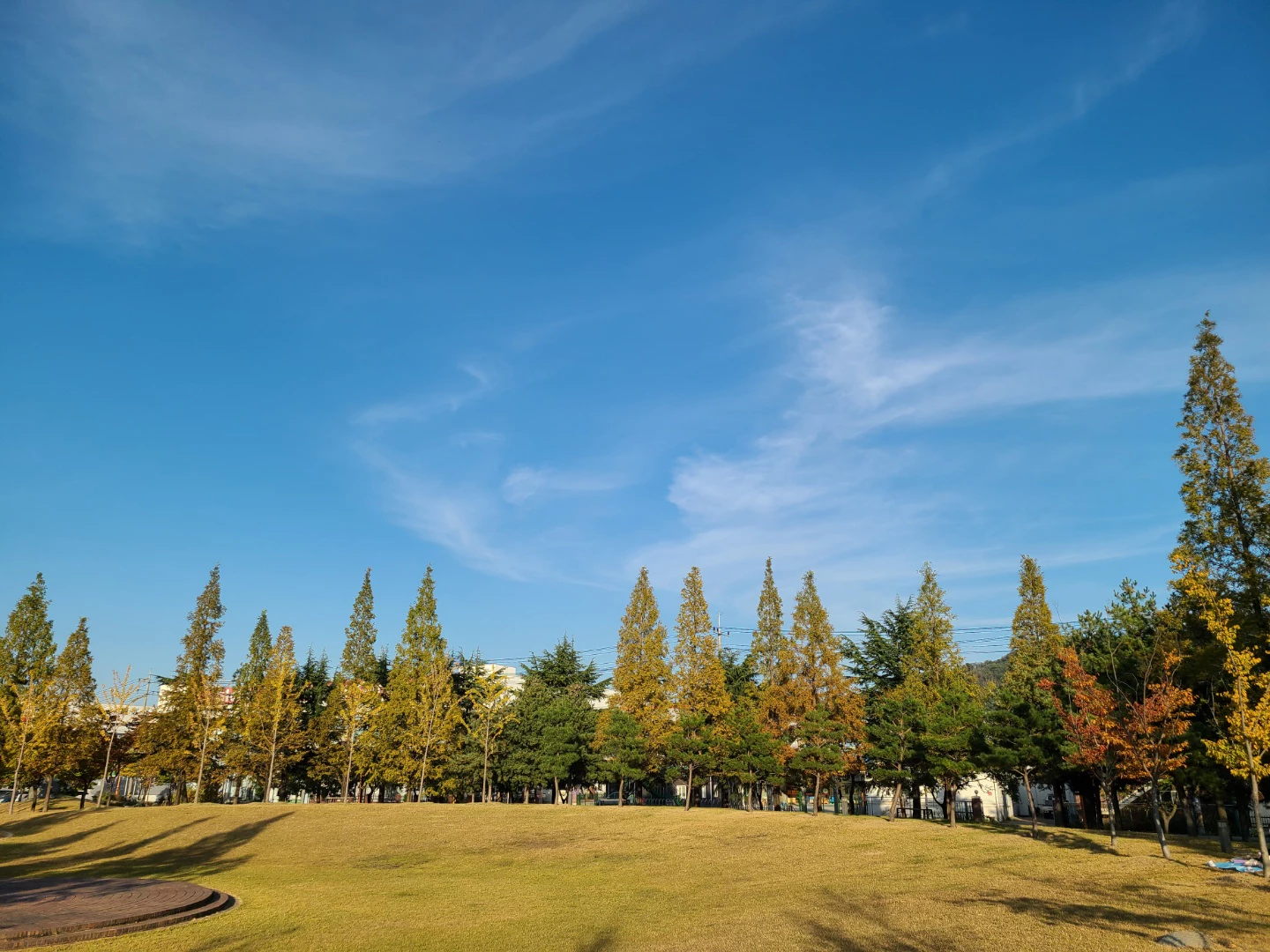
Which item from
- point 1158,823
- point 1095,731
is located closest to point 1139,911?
point 1158,823

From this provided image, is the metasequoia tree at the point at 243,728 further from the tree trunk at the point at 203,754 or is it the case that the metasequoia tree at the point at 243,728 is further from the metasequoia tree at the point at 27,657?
the metasequoia tree at the point at 27,657

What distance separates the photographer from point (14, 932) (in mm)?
16016

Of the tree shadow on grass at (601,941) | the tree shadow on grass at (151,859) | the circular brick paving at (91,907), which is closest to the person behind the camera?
the circular brick paving at (91,907)

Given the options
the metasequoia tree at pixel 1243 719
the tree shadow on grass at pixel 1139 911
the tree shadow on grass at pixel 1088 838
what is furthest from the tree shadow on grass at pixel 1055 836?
the tree shadow on grass at pixel 1139 911

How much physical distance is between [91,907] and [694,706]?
3727 centimetres

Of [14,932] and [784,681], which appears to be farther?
[784,681]

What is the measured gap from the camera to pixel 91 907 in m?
19.2

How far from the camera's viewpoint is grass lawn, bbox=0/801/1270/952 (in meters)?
17.2

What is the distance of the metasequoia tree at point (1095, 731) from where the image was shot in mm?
28234

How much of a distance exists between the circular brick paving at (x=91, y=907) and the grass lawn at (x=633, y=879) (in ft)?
2.48

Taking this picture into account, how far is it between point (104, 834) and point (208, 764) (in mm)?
19557

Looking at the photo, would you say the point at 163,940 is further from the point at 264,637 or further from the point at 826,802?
the point at 826,802

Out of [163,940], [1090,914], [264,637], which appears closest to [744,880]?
[1090,914]

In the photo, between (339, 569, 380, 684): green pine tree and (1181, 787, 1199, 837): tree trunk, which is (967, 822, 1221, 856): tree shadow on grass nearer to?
(1181, 787, 1199, 837): tree trunk
